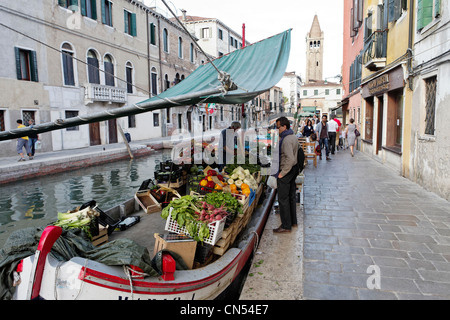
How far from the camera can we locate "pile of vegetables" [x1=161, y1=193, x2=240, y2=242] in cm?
361

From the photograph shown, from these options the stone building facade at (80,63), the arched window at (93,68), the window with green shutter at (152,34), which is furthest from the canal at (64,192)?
the window with green shutter at (152,34)

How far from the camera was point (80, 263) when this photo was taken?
7.59 feet

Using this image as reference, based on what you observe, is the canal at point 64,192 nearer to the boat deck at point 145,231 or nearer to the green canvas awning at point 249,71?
the boat deck at point 145,231

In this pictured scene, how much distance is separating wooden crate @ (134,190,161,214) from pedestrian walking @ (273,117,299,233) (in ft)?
7.49

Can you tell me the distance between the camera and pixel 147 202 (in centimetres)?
616

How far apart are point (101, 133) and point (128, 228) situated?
17.7m

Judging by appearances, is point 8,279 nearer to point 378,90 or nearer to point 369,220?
point 369,220

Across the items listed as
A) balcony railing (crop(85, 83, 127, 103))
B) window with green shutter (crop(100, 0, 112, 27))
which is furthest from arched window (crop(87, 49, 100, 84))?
window with green shutter (crop(100, 0, 112, 27))

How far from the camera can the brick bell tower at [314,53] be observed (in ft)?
269

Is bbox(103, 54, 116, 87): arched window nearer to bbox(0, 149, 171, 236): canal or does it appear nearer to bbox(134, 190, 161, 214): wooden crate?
bbox(0, 149, 171, 236): canal

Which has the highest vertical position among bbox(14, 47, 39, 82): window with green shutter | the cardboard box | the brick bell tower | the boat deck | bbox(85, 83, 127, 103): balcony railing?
the brick bell tower

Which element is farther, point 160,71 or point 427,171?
point 160,71

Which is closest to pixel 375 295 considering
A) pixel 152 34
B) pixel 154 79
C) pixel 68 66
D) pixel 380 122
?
pixel 380 122
